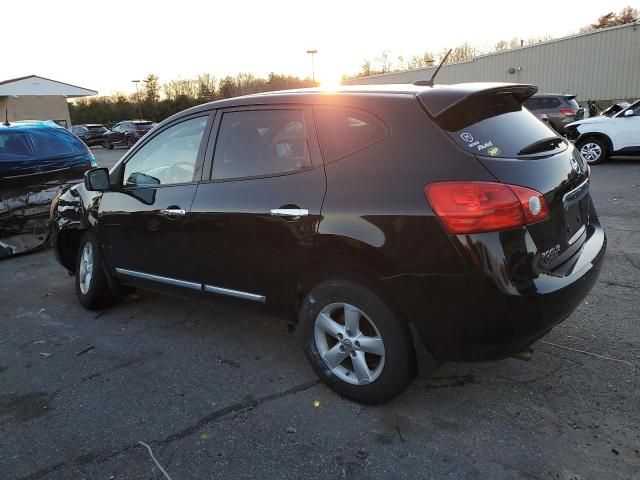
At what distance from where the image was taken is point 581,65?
27.3 m

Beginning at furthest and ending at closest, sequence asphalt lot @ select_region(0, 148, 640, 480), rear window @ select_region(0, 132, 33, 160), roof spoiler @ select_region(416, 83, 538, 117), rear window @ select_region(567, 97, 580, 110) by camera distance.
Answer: rear window @ select_region(567, 97, 580, 110) < rear window @ select_region(0, 132, 33, 160) < roof spoiler @ select_region(416, 83, 538, 117) < asphalt lot @ select_region(0, 148, 640, 480)

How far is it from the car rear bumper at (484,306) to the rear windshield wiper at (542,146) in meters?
0.61

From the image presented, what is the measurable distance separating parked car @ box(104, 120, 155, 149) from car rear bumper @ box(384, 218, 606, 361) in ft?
103

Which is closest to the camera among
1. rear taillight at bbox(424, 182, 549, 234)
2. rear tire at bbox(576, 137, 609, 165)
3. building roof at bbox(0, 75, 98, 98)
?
rear taillight at bbox(424, 182, 549, 234)

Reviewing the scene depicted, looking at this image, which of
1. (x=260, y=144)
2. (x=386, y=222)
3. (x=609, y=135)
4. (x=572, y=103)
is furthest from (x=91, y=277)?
(x=572, y=103)

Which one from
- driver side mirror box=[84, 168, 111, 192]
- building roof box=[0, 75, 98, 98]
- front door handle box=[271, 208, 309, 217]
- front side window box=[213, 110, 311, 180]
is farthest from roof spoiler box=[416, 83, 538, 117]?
building roof box=[0, 75, 98, 98]

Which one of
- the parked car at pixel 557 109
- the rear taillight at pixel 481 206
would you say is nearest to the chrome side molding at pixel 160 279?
the rear taillight at pixel 481 206

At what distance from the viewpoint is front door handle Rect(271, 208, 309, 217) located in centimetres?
288

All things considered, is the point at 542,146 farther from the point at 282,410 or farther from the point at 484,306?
the point at 282,410

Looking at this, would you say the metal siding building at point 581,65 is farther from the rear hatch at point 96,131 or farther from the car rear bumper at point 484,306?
the car rear bumper at point 484,306

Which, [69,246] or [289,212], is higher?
[289,212]

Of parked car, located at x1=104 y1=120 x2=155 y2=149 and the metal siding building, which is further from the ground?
the metal siding building

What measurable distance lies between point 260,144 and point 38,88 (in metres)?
43.1

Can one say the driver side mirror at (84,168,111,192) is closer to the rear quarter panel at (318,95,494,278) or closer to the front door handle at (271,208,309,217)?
the front door handle at (271,208,309,217)
